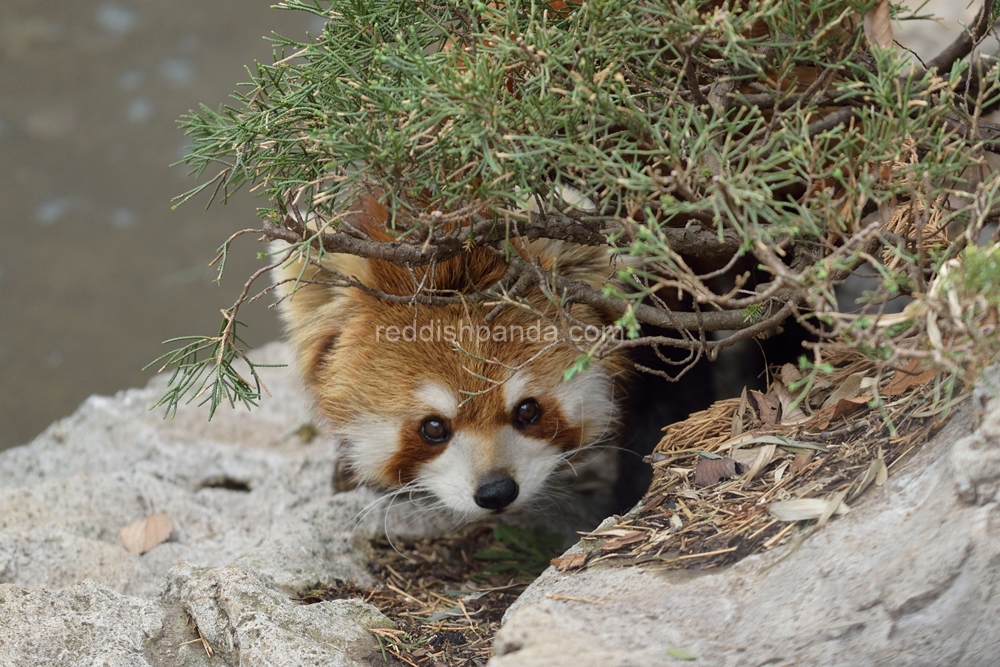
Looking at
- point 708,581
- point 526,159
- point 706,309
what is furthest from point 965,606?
point 706,309

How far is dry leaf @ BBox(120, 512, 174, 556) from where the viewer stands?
8.68 ft

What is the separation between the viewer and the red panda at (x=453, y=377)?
2230 mm

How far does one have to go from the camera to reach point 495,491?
2250 millimetres

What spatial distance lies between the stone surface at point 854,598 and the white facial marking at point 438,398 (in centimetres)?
78

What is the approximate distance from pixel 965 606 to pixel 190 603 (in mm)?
1532

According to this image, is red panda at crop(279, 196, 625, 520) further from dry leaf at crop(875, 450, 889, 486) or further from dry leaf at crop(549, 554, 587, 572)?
dry leaf at crop(875, 450, 889, 486)

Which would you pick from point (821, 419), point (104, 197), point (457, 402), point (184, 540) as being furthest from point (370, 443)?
point (104, 197)

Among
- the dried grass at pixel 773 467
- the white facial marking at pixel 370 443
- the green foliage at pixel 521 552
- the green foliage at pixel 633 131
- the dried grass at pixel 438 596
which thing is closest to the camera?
the green foliage at pixel 633 131

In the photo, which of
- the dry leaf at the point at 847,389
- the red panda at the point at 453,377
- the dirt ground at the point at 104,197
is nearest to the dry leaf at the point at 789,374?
the dry leaf at the point at 847,389

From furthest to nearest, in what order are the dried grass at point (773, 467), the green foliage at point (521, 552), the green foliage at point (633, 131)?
the green foliage at point (521, 552)
the dried grass at point (773, 467)
the green foliage at point (633, 131)

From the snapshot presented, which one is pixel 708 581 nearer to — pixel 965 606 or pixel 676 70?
pixel 965 606

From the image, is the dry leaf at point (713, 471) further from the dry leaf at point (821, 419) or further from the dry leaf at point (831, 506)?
the dry leaf at point (831, 506)

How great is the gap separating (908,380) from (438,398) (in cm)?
112

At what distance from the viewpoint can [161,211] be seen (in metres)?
5.38
